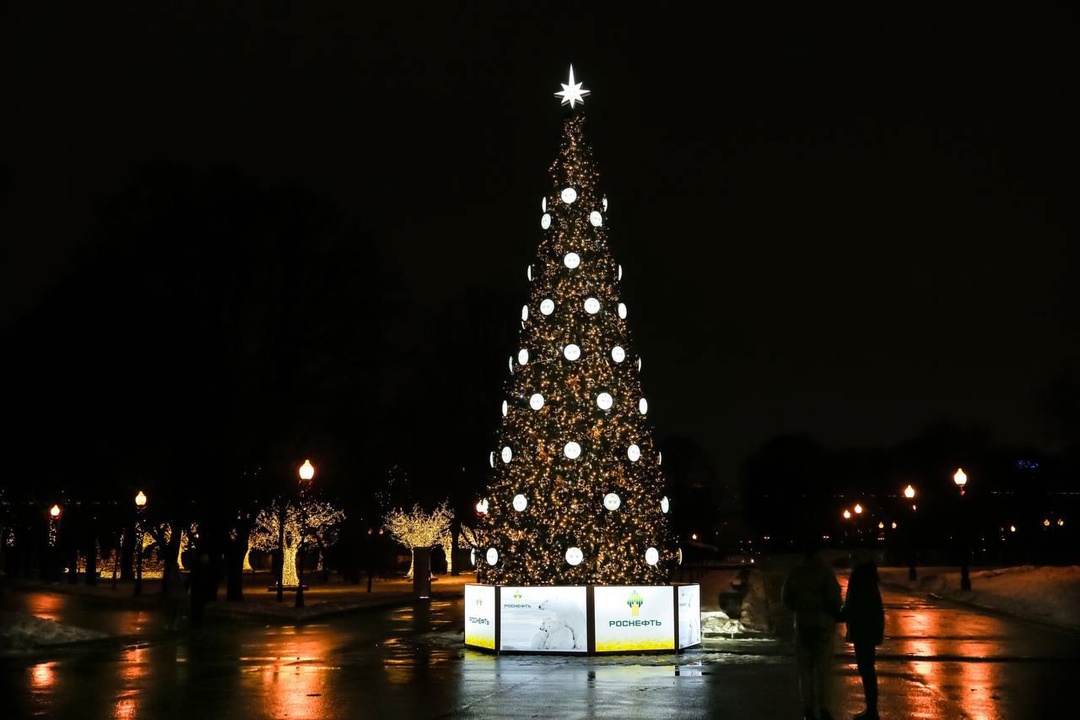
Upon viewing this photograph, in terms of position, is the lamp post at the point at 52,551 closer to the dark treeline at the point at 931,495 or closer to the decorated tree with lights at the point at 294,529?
the decorated tree with lights at the point at 294,529

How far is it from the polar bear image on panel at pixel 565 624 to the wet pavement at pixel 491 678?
46cm

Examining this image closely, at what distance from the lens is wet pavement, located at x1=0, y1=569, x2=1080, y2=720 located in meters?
14.1

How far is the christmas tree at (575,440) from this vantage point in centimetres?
2230

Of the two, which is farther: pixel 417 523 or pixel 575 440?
pixel 417 523

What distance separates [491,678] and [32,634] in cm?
1088

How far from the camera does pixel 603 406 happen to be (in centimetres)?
2236

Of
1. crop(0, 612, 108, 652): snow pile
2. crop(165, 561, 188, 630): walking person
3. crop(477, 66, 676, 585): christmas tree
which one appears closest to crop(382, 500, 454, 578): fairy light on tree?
crop(165, 561, 188, 630): walking person

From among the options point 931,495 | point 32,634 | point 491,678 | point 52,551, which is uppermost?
point 931,495

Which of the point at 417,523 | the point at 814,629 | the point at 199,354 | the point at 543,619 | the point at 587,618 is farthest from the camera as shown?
the point at 417,523

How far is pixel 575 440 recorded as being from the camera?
2233cm

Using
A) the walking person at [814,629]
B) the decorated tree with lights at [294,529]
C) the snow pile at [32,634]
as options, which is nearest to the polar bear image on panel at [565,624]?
the walking person at [814,629]

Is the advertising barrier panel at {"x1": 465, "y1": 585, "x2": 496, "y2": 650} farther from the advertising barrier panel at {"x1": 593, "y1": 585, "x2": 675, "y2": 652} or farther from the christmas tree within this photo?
the advertising barrier panel at {"x1": 593, "y1": 585, "x2": 675, "y2": 652}

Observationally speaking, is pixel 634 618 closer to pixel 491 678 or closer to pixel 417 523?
Answer: pixel 491 678

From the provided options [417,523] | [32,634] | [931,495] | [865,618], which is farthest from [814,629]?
[931,495]
